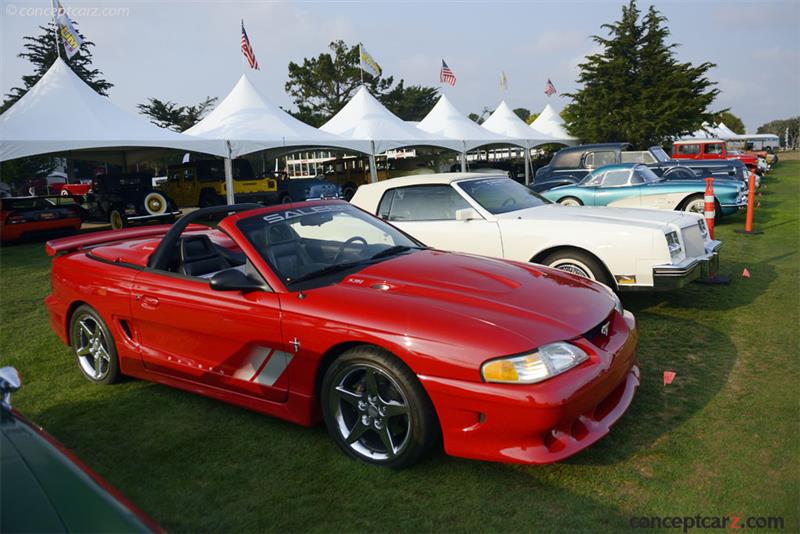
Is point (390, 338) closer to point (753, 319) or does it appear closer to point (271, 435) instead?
point (271, 435)

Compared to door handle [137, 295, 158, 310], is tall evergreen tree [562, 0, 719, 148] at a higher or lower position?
higher

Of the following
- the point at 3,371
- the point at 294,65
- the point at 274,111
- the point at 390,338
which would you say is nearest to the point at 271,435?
the point at 390,338

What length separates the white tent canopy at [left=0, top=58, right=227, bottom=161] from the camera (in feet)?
41.1

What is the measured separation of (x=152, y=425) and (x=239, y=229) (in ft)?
4.48

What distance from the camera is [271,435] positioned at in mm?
3414

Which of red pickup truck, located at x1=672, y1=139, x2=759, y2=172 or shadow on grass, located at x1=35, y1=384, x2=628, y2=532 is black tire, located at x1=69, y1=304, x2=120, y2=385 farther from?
red pickup truck, located at x1=672, y1=139, x2=759, y2=172

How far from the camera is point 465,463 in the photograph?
3.01 meters

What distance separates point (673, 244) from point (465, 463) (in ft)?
11.3

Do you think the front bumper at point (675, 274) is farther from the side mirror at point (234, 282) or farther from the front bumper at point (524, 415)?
the side mirror at point (234, 282)

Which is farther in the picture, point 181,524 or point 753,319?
point 753,319

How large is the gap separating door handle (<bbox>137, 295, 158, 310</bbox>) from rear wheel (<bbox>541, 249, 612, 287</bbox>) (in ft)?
11.2

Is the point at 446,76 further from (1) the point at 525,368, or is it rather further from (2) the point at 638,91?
(1) the point at 525,368
